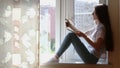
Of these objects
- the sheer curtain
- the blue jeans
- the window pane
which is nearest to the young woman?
the blue jeans

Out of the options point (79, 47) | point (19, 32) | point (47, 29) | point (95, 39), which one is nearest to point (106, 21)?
point (95, 39)

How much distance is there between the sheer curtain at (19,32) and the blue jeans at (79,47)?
311 mm

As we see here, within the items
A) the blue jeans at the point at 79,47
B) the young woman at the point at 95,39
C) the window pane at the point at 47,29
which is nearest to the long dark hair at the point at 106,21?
the young woman at the point at 95,39

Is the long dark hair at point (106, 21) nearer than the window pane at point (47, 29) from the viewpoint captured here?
Yes

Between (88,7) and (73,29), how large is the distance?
30 centimetres

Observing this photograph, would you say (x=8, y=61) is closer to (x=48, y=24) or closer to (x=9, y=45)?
(x=9, y=45)

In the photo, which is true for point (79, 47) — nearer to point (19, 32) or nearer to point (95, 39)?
point (95, 39)

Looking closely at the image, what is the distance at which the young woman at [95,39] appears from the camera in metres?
2.60

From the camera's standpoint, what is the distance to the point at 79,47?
2.64 metres

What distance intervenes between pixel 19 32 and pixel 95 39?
0.78m

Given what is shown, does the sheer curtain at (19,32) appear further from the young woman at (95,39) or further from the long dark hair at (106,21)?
the long dark hair at (106,21)

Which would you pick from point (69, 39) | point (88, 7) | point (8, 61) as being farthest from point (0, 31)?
point (88, 7)

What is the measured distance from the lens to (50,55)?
2.76 m

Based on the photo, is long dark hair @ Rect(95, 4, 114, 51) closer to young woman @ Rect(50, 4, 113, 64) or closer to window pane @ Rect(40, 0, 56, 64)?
young woman @ Rect(50, 4, 113, 64)
